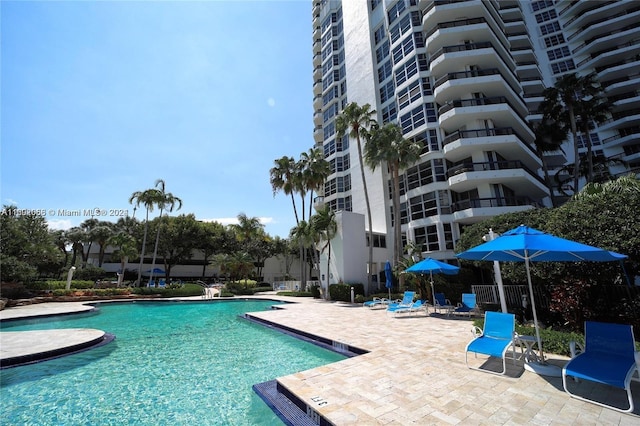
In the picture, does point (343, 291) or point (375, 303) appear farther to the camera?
point (343, 291)

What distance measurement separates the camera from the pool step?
14.2 ft

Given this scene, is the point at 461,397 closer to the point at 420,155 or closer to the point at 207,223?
the point at 420,155

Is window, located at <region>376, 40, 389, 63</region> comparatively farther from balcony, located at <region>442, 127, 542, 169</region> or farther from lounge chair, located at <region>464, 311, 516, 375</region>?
lounge chair, located at <region>464, 311, 516, 375</region>

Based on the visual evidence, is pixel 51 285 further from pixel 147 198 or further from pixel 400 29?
pixel 400 29

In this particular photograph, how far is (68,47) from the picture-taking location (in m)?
11.3

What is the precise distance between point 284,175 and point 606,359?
96.1ft

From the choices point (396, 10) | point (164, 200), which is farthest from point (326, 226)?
point (396, 10)

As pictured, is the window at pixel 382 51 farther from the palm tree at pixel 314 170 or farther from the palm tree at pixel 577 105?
the palm tree at pixel 577 105

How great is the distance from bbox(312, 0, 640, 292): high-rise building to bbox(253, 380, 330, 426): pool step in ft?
59.2

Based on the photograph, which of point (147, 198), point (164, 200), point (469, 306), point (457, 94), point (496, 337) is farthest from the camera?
point (164, 200)

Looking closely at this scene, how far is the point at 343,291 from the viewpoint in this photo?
22.3m

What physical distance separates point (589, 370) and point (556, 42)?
56858mm

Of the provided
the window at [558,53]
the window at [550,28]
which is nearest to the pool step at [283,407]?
the window at [558,53]

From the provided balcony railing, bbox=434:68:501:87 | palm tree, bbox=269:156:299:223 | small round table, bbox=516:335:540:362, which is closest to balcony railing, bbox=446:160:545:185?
balcony railing, bbox=434:68:501:87
